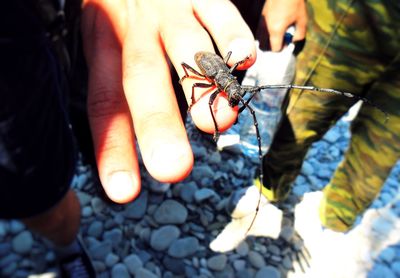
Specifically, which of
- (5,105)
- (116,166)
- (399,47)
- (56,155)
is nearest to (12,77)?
(5,105)

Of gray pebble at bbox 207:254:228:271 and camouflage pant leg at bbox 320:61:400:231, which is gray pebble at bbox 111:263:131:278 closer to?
gray pebble at bbox 207:254:228:271

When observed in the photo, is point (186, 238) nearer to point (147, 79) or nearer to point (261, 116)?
point (261, 116)

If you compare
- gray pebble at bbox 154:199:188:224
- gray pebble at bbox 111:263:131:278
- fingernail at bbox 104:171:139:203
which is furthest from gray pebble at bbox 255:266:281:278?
fingernail at bbox 104:171:139:203

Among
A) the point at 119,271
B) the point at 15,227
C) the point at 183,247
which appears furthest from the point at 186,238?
the point at 15,227

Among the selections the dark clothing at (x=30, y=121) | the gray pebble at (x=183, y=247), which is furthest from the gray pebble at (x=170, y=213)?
the dark clothing at (x=30, y=121)

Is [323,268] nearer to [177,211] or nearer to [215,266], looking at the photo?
[215,266]

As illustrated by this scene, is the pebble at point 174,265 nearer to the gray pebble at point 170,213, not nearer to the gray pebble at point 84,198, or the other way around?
the gray pebble at point 170,213

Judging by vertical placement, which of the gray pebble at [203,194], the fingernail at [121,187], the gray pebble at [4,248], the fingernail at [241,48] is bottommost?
the gray pebble at [4,248]
